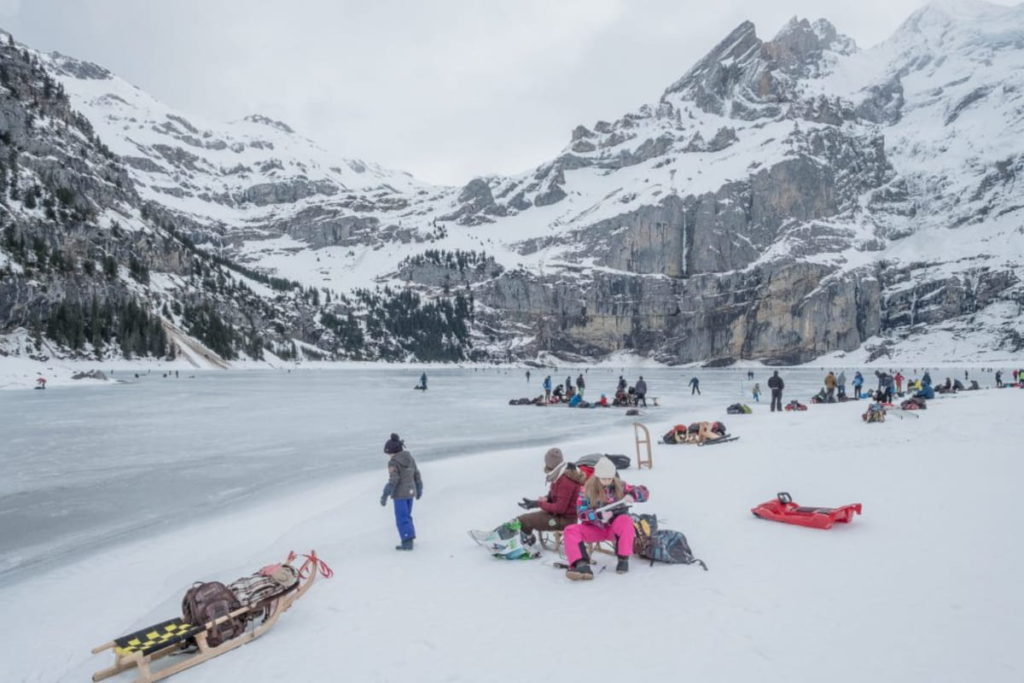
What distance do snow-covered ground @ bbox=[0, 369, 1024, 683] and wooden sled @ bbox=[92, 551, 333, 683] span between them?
5.8 inches

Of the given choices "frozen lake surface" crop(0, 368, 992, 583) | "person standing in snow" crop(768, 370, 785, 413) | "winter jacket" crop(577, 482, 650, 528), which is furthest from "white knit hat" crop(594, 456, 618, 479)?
"person standing in snow" crop(768, 370, 785, 413)

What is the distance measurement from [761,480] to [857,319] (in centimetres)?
18780

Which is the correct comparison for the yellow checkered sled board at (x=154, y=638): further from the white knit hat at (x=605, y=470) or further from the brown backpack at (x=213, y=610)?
the white knit hat at (x=605, y=470)

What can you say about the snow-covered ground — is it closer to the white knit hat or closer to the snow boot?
the snow boot

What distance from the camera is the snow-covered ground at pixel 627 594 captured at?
4.89m

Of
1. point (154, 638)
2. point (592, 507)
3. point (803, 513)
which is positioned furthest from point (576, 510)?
point (154, 638)

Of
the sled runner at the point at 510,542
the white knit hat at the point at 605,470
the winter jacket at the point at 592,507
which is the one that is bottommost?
the sled runner at the point at 510,542

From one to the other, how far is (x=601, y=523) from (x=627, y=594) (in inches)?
39.5

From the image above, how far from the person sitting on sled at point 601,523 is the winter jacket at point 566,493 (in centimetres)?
58

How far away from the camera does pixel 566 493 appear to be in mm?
8023

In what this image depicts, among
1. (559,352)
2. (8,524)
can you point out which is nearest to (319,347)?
(559,352)

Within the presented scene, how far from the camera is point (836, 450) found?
48.5 ft


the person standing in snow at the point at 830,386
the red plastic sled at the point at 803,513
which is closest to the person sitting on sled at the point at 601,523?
the red plastic sled at the point at 803,513

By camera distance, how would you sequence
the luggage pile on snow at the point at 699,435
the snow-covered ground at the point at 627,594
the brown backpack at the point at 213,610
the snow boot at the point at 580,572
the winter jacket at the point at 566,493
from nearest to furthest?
the snow-covered ground at the point at 627,594 → the brown backpack at the point at 213,610 → the snow boot at the point at 580,572 → the winter jacket at the point at 566,493 → the luggage pile on snow at the point at 699,435
